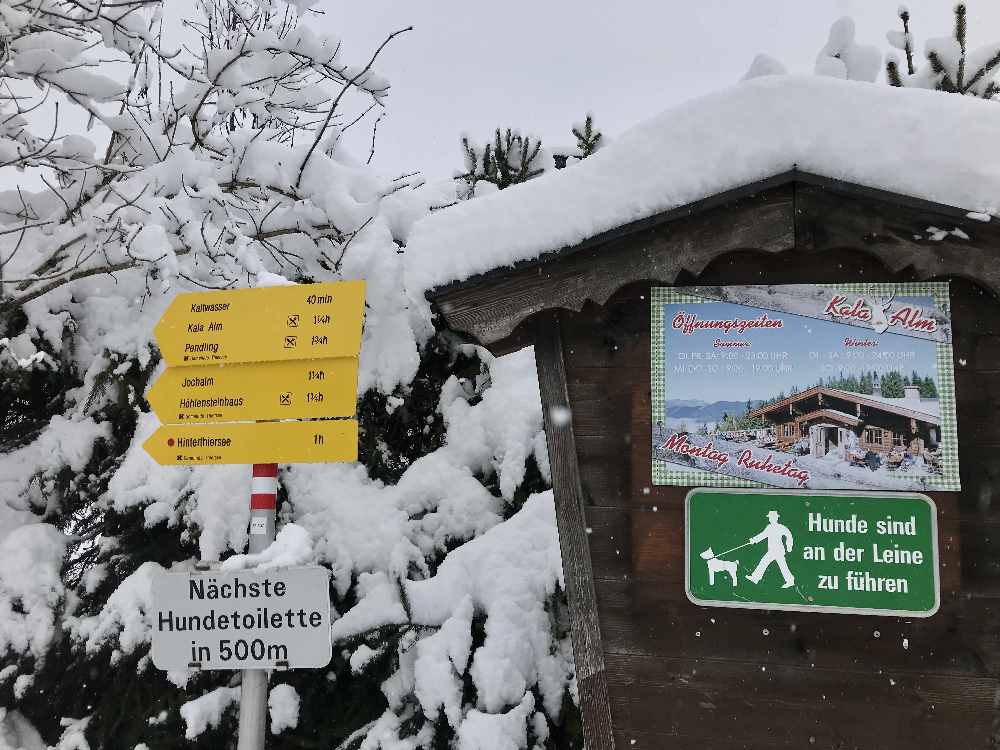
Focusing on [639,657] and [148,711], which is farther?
[148,711]

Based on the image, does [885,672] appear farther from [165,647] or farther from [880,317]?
[165,647]

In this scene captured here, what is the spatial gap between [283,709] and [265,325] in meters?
2.33

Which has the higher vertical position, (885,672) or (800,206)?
(800,206)

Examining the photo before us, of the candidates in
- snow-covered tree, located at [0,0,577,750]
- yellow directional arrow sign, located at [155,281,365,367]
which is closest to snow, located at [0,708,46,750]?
snow-covered tree, located at [0,0,577,750]

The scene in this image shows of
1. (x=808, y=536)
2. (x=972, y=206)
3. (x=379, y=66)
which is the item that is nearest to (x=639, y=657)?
(x=808, y=536)

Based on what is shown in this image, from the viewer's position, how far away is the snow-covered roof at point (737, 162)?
2156mm

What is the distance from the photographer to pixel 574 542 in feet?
8.75

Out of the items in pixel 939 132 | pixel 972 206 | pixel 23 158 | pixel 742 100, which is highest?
pixel 23 158

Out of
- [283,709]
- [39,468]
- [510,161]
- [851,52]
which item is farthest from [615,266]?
[510,161]

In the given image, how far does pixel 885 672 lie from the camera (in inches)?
93.7

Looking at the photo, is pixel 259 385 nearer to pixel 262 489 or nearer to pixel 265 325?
pixel 265 325

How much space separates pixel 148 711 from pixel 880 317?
4.07 meters

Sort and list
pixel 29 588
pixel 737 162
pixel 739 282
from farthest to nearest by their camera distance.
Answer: pixel 29 588 < pixel 739 282 < pixel 737 162

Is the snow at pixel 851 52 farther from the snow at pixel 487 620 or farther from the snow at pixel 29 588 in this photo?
the snow at pixel 29 588
